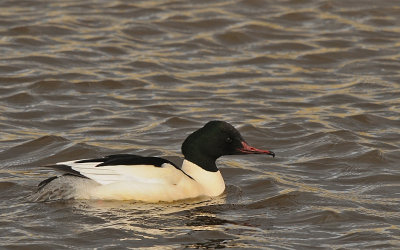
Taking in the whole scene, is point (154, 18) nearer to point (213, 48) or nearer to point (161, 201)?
Result: point (213, 48)

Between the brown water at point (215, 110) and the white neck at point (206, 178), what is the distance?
4.4 inches

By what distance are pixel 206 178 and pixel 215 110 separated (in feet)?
11.6

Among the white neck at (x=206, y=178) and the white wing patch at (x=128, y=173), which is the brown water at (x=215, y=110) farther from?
the white wing patch at (x=128, y=173)

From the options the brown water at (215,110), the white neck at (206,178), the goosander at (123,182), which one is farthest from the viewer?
the white neck at (206,178)

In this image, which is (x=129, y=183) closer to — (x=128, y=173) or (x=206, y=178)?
(x=128, y=173)

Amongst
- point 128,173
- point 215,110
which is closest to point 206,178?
point 128,173

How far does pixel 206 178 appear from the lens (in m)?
11.4

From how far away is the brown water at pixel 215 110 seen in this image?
10.2m

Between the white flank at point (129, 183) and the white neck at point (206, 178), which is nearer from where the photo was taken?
the white flank at point (129, 183)

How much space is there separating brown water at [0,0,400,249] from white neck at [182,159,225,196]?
0.37ft

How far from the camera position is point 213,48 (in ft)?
58.2

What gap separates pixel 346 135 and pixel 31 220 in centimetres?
497

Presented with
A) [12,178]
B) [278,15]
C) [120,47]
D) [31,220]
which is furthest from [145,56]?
[31,220]

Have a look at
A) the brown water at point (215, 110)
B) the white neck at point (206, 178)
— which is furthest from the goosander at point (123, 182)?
the brown water at point (215, 110)
